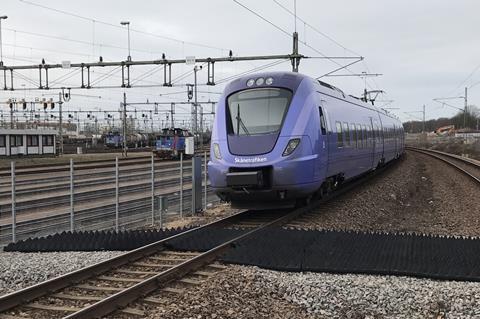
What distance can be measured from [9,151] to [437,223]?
4256cm

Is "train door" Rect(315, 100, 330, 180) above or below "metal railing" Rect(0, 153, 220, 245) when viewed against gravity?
above

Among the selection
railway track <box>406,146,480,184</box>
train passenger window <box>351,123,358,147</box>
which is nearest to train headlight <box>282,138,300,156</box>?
train passenger window <box>351,123,358,147</box>

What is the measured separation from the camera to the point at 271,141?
11.3 meters

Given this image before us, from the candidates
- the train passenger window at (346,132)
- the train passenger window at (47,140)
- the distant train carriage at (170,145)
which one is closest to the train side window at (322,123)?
the train passenger window at (346,132)

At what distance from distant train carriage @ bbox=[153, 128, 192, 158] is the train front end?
3494 centimetres

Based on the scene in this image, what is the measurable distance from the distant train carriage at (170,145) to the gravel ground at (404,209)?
26.5m

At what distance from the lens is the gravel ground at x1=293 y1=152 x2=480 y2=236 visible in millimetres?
12438

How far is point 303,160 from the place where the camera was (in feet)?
37.0

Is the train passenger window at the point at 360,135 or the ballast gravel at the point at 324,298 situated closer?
the ballast gravel at the point at 324,298

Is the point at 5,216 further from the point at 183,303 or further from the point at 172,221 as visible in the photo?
the point at 183,303

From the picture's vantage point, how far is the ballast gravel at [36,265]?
6.96 meters

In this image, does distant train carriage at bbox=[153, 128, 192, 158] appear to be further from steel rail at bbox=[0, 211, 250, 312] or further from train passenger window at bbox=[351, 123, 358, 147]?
steel rail at bbox=[0, 211, 250, 312]

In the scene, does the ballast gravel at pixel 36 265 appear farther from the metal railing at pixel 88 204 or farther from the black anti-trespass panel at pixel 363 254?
the metal railing at pixel 88 204

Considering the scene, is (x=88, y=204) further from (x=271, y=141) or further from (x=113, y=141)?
(x=113, y=141)
